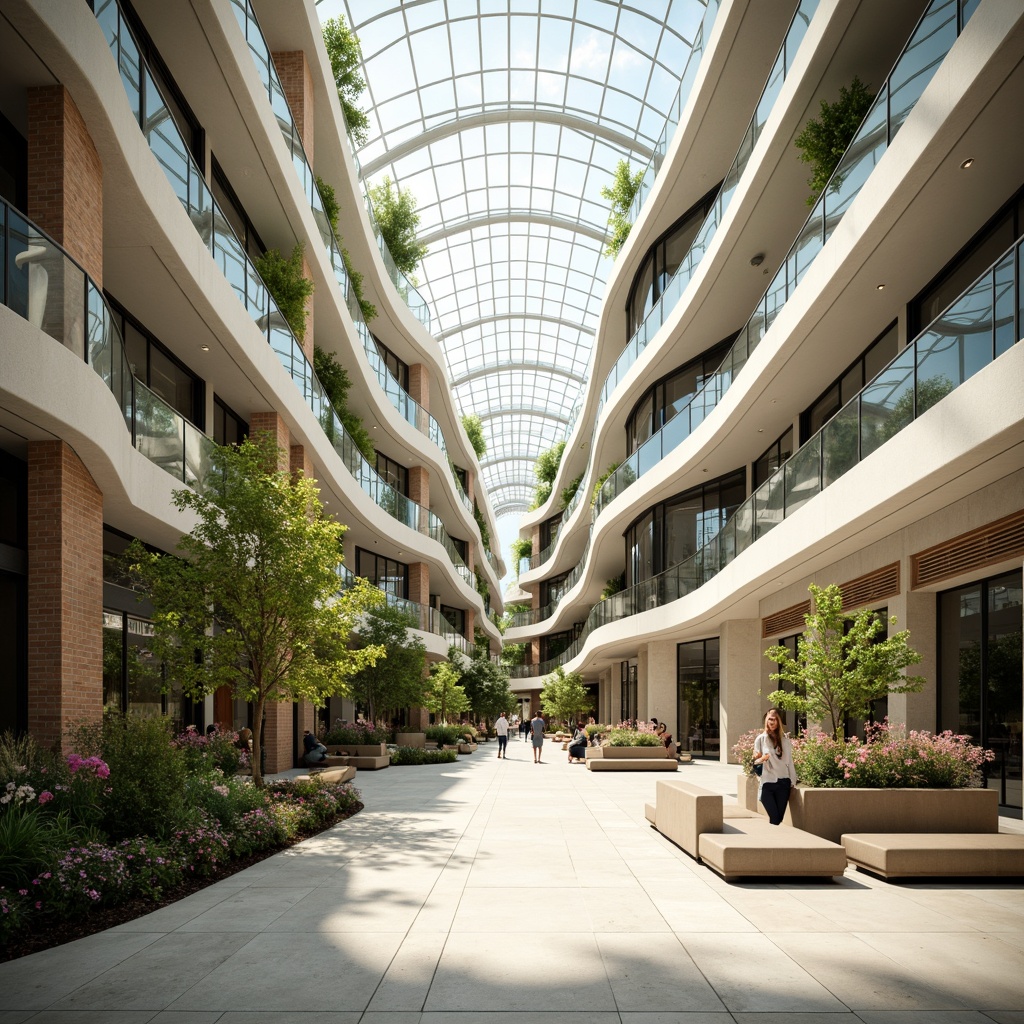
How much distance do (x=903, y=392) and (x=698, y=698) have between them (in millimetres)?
17900

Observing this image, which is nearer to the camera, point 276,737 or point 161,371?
point 161,371

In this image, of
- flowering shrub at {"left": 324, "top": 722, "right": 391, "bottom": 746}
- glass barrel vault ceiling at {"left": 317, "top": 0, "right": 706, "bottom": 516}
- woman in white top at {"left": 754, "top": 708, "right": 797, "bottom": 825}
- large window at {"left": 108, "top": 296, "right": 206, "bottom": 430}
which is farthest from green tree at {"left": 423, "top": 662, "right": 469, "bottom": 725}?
woman in white top at {"left": 754, "top": 708, "right": 797, "bottom": 825}

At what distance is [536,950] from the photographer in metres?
6.39

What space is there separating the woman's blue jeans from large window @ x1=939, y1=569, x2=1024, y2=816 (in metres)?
4.22

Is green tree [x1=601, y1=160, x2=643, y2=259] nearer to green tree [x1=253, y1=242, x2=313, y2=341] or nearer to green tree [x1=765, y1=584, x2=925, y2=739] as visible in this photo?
green tree [x1=253, y1=242, x2=313, y2=341]

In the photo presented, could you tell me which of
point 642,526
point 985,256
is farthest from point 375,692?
point 985,256

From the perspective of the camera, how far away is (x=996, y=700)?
42.5 ft

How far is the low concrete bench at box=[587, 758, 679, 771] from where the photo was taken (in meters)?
23.5

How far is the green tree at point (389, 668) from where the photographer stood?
27328mm

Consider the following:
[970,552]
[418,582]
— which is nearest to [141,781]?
[970,552]

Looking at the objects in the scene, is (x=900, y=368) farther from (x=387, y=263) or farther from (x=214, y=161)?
(x=387, y=263)

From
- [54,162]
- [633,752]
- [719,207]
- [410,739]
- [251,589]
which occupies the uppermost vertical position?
[719,207]

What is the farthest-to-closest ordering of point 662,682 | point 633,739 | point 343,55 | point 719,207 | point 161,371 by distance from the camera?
point 662,682, point 343,55, point 633,739, point 719,207, point 161,371

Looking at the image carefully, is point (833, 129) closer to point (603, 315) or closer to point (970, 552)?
point (970, 552)
